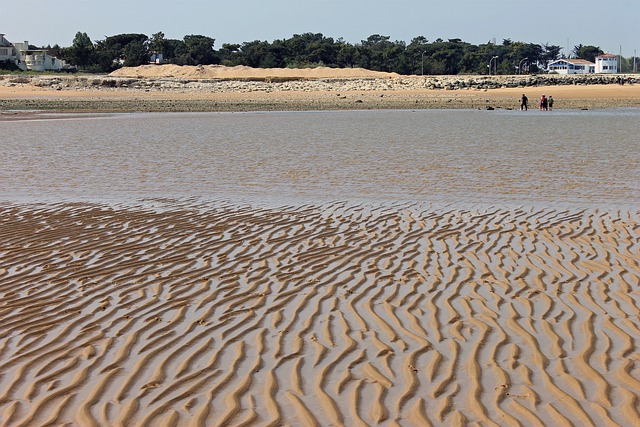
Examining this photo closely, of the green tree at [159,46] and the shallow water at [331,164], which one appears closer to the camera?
the shallow water at [331,164]

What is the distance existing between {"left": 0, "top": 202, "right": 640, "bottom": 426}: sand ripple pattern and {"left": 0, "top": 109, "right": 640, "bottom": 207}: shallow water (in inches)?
117

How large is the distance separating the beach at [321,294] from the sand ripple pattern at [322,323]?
2cm

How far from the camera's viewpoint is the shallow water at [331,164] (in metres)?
14.1

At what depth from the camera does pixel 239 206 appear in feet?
41.6

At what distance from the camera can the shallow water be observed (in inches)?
554

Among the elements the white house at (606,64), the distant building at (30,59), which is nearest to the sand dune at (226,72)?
the distant building at (30,59)

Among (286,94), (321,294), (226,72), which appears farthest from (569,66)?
(321,294)

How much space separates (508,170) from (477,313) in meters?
10.6

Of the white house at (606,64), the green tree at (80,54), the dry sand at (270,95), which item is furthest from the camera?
the white house at (606,64)

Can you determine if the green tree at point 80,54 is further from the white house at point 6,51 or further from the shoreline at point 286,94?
the shoreline at point 286,94

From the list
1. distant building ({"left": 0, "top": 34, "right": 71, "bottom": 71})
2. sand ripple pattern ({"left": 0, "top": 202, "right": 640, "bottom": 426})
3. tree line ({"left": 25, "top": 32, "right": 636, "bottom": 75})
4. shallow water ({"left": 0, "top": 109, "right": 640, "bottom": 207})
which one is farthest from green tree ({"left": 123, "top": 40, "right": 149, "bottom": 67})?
sand ripple pattern ({"left": 0, "top": 202, "right": 640, "bottom": 426})

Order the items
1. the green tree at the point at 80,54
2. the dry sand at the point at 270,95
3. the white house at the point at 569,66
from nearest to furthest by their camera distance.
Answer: the dry sand at the point at 270,95, the green tree at the point at 80,54, the white house at the point at 569,66

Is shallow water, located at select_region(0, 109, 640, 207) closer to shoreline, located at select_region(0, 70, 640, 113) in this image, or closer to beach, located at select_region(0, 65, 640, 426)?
beach, located at select_region(0, 65, 640, 426)

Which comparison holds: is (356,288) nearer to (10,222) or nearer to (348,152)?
(10,222)
